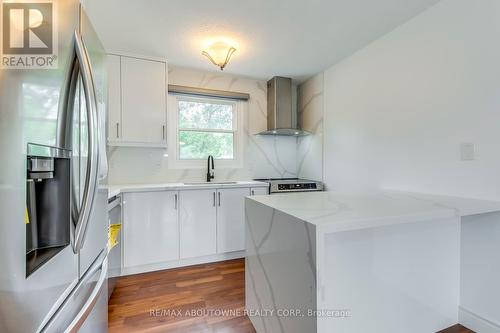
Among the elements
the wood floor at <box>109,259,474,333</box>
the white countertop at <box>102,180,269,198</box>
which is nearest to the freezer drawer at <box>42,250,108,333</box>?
the wood floor at <box>109,259,474,333</box>

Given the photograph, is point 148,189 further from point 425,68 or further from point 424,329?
point 425,68

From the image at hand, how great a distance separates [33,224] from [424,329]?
214 cm

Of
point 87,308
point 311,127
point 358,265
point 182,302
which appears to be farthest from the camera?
point 311,127

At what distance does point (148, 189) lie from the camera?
237 cm

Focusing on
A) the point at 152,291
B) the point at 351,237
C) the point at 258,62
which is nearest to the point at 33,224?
the point at 351,237

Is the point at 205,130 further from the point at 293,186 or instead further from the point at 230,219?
the point at 293,186

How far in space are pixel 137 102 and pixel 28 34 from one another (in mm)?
2160

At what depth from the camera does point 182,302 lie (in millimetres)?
1878

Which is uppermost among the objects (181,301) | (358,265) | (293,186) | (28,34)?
(28,34)

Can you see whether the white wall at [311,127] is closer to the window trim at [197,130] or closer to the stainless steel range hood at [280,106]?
the stainless steel range hood at [280,106]

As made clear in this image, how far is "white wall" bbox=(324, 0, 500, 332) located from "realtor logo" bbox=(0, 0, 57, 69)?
226cm

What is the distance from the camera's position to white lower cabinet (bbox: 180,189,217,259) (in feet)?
8.34

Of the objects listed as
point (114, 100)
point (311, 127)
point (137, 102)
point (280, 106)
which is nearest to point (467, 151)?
point (311, 127)

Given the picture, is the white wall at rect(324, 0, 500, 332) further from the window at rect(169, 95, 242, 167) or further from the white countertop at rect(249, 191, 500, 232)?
the window at rect(169, 95, 242, 167)
